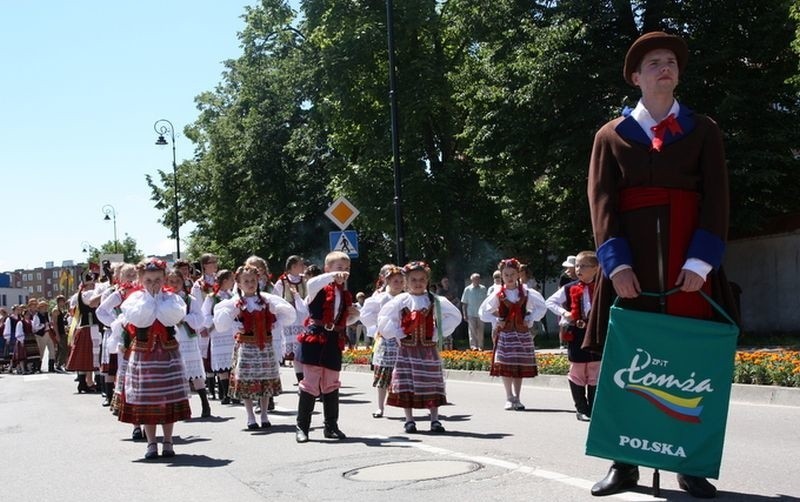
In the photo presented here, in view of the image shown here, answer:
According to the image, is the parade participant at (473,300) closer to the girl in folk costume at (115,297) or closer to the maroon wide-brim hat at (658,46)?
the girl in folk costume at (115,297)

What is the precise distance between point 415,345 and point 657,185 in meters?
5.61

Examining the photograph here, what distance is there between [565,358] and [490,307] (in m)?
5.68

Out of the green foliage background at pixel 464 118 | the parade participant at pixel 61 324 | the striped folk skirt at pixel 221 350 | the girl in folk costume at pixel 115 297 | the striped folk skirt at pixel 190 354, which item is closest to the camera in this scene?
the girl in folk costume at pixel 115 297

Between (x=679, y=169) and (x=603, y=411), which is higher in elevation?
(x=679, y=169)

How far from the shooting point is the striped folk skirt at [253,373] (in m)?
12.1

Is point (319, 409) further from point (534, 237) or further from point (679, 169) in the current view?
point (534, 237)

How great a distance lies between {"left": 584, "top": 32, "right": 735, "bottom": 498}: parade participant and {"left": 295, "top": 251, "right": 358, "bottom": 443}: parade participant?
4944 mm

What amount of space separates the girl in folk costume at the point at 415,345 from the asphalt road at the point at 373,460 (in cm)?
34

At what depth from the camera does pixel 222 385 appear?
1662cm

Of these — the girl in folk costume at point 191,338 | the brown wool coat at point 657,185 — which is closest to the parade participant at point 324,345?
the girl in folk costume at point 191,338

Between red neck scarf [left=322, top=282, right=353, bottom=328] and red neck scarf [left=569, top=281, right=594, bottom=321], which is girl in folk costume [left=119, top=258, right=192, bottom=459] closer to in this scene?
red neck scarf [left=322, top=282, right=353, bottom=328]

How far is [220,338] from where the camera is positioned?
1591cm

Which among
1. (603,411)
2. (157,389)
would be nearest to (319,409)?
(157,389)

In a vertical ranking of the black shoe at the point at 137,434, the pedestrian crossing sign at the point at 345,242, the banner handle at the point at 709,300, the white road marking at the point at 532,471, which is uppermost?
the pedestrian crossing sign at the point at 345,242
